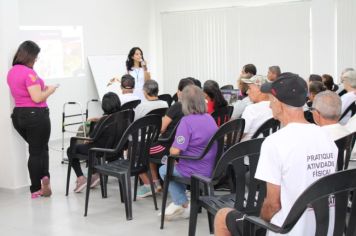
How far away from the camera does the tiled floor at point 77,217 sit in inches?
163

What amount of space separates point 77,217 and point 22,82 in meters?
1.45

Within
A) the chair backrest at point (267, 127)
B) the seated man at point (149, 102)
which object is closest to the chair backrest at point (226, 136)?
the chair backrest at point (267, 127)

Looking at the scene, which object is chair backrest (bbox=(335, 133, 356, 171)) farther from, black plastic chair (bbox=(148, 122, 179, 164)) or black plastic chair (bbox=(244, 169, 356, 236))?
black plastic chair (bbox=(148, 122, 179, 164))

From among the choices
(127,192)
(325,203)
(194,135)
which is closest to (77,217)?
(127,192)

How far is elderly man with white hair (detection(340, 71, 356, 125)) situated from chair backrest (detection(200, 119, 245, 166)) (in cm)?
174

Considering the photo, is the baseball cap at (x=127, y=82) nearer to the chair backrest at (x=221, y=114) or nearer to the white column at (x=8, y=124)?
the white column at (x=8, y=124)

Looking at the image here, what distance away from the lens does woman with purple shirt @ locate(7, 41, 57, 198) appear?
5000mm

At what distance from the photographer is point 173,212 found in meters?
4.27

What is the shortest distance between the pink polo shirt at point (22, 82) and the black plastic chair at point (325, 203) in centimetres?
338

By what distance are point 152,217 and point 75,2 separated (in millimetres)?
5693

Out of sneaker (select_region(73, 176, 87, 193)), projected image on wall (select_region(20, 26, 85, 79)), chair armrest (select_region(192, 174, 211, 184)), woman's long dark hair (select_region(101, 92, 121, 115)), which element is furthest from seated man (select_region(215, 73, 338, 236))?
projected image on wall (select_region(20, 26, 85, 79))

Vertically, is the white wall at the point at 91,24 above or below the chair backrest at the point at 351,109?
above

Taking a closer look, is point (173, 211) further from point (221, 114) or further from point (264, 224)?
point (264, 224)

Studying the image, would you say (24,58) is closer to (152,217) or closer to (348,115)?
(152,217)
